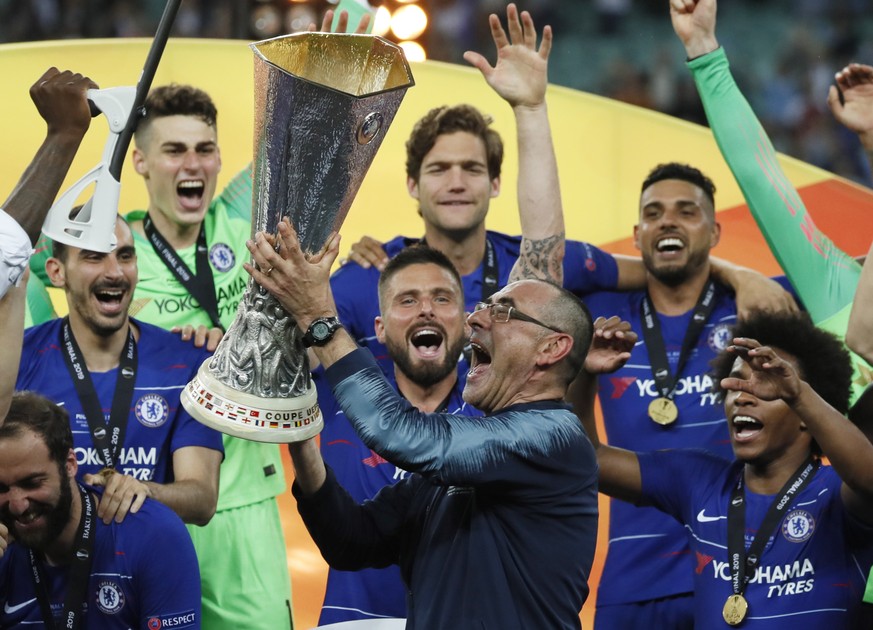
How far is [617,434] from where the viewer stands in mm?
4766

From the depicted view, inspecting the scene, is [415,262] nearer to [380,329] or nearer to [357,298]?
[380,329]

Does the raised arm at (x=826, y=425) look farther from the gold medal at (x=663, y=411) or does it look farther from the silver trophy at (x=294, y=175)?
the silver trophy at (x=294, y=175)

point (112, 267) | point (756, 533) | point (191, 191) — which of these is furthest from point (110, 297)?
point (756, 533)

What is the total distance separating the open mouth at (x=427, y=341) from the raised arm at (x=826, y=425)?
0.96m

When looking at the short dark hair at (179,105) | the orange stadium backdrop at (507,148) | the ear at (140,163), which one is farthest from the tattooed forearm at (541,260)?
the orange stadium backdrop at (507,148)

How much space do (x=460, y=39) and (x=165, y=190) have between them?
19.9 feet

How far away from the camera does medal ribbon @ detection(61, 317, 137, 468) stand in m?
4.56

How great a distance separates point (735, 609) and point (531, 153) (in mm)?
1520

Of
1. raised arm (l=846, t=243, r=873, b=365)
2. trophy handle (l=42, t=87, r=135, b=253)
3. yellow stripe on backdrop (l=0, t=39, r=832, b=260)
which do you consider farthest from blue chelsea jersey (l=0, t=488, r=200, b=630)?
yellow stripe on backdrop (l=0, t=39, r=832, b=260)

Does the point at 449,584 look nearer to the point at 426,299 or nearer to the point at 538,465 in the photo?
the point at 538,465

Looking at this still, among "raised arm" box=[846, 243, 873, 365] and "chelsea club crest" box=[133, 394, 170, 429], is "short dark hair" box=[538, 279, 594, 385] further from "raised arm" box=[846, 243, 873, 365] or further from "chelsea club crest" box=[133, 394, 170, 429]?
"chelsea club crest" box=[133, 394, 170, 429]

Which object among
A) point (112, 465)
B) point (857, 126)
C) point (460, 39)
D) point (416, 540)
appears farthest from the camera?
point (460, 39)

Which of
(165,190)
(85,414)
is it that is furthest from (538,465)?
(165,190)

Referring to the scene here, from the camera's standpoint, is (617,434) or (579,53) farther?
(579,53)
